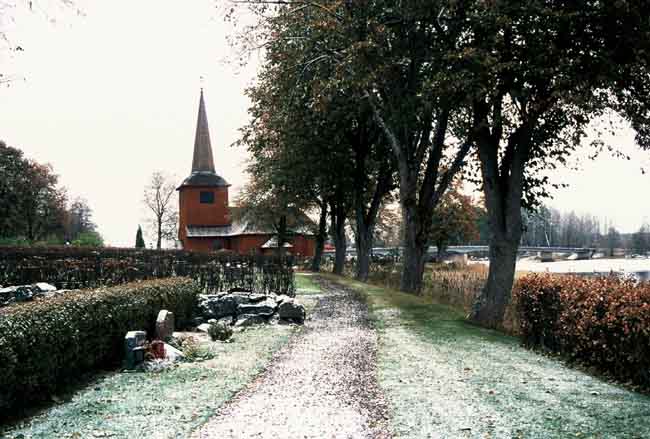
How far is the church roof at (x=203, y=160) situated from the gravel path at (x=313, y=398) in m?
51.1

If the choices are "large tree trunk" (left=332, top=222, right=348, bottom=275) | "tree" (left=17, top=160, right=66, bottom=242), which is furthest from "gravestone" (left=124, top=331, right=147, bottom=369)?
"tree" (left=17, top=160, right=66, bottom=242)

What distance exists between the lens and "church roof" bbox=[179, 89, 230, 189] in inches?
2479

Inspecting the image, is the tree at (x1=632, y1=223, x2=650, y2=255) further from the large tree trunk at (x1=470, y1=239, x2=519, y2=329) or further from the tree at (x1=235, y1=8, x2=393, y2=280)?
the large tree trunk at (x1=470, y1=239, x2=519, y2=329)

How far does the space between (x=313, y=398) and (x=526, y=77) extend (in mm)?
10128

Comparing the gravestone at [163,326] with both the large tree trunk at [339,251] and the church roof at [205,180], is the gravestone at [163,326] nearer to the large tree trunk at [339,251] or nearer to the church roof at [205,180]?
the large tree trunk at [339,251]

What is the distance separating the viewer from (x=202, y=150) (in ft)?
211

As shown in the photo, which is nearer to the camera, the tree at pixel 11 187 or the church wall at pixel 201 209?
the tree at pixel 11 187

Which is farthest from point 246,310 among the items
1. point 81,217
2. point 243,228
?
point 81,217

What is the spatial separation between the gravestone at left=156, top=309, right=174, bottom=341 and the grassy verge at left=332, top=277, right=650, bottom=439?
4.37m

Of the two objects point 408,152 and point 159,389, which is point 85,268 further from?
point 159,389

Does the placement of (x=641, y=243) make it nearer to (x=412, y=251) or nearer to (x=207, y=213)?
(x=207, y=213)

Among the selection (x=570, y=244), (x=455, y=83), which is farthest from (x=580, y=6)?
(x=570, y=244)

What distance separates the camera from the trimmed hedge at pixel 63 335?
7.99m

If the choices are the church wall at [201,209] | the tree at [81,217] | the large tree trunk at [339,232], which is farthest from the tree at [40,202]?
the large tree trunk at [339,232]
